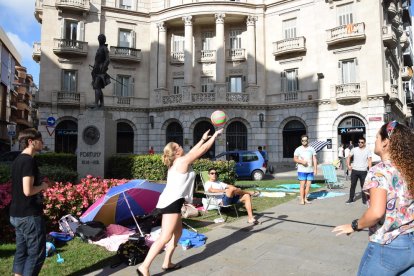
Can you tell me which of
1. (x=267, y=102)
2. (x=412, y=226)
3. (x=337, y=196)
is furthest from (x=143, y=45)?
(x=412, y=226)

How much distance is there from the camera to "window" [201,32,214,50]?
29891 mm

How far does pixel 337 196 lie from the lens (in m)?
11.9

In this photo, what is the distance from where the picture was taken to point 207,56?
96.5 feet

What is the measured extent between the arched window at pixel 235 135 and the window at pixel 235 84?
3.33 meters

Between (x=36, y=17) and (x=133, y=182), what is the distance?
3028cm

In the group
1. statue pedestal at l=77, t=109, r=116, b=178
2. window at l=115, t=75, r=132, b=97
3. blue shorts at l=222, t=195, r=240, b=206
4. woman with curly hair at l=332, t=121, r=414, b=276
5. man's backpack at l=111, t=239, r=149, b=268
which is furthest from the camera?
window at l=115, t=75, r=132, b=97

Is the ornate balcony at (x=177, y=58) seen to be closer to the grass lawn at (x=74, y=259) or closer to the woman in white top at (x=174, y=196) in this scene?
the grass lawn at (x=74, y=259)

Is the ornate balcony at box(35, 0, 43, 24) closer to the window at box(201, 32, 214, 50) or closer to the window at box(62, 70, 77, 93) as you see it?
the window at box(62, 70, 77, 93)

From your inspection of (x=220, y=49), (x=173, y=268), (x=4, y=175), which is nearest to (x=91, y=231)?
(x=173, y=268)

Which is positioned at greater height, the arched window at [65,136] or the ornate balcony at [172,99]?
the ornate balcony at [172,99]

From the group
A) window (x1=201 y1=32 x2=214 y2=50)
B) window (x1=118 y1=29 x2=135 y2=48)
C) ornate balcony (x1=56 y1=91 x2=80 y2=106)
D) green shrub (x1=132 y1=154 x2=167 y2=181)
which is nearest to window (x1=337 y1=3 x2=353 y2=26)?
window (x1=201 y1=32 x2=214 y2=50)

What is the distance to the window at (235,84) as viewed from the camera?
28975 mm

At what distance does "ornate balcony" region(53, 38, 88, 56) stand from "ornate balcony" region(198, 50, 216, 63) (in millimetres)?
9928

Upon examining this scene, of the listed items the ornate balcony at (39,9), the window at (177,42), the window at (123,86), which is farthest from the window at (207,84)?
the ornate balcony at (39,9)
